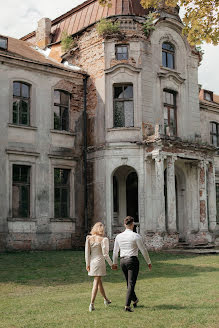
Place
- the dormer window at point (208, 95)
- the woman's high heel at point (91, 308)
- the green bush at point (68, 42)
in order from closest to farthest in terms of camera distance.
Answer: the woman's high heel at point (91, 308)
the green bush at point (68, 42)
the dormer window at point (208, 95)

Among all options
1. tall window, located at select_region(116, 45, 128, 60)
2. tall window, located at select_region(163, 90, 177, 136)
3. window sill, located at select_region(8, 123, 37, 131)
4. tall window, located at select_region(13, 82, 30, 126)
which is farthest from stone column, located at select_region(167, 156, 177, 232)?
tall window, located at select_region(13, 82, 30, 126)

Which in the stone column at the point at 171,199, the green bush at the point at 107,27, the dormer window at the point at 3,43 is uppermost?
the green bush at the point at 107,27

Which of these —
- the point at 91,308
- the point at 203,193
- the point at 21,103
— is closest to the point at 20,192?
the point at 21,103

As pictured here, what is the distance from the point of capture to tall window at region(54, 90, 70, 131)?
74.3ft

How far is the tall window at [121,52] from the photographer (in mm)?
22828

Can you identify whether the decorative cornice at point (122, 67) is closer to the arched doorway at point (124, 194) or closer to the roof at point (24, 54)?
the roof at point (24, 54)

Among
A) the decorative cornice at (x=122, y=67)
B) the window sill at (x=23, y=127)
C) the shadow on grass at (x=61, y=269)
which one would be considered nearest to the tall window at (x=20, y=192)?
the window sill at (x=23, y=127)

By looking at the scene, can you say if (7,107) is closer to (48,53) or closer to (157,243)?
(48,53)

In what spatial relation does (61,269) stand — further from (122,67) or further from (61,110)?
(122,67)

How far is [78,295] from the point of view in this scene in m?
10.0

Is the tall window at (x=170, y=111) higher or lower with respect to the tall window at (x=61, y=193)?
higher

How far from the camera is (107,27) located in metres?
22.5

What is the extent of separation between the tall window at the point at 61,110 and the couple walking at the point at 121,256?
14.6 meters

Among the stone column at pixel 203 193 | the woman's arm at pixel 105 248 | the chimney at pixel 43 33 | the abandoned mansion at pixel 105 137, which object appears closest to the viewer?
the woman's arm at pixel 105 248
